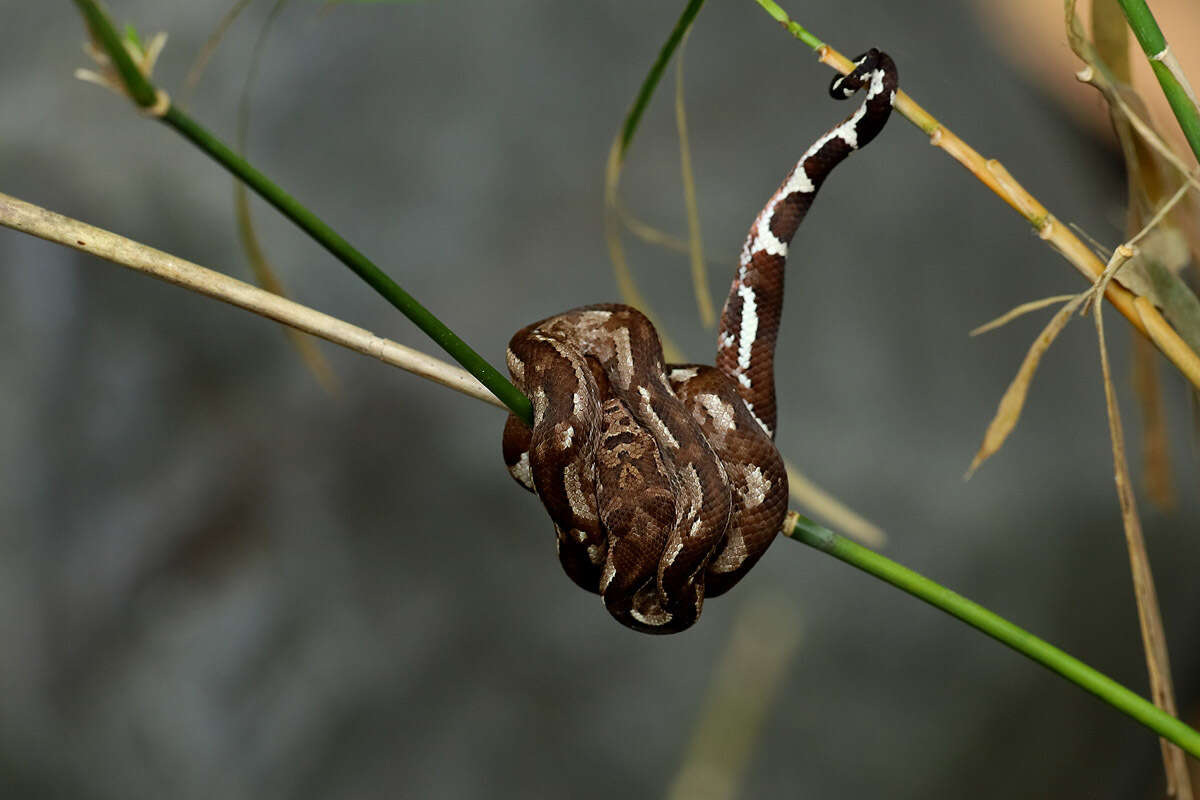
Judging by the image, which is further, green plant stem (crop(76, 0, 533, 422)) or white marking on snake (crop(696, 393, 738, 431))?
white marking on snake (crop(696, 393, 738, 431))

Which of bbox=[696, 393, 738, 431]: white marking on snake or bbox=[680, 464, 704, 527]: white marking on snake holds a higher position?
bbox=[696, 393, 738, 431]: white marking on snake

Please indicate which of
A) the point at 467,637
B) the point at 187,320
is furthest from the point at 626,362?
the point at 187,320

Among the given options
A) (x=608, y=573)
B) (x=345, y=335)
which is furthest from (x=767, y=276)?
(x=345, y=335)

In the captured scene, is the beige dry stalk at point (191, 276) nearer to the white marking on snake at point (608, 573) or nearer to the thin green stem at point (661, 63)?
the white marking on snake at point (608, 573)

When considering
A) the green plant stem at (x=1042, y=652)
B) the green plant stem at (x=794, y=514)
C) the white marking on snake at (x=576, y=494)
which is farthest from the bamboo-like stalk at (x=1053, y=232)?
the white marking on snake at (x=576, y=494)

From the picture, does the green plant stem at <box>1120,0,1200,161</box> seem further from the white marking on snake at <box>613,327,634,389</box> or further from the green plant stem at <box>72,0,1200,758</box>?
the white marking on snake at <box>613,327,634,389</box>

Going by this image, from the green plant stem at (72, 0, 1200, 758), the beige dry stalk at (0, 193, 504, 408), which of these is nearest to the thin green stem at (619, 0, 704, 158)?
the green plant stem at (72, 0, 1200, 758)

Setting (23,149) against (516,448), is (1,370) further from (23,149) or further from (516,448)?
(516,448)
